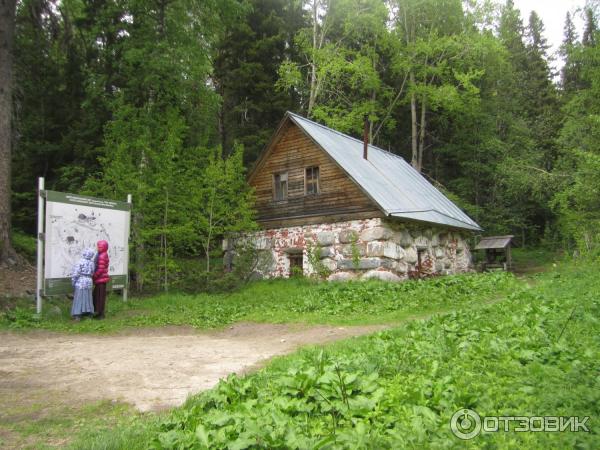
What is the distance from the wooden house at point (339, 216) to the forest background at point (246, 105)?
67.7 inches

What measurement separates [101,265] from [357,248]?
8.05 metres

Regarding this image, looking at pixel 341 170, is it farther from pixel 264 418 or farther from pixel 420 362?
pixel 264 418

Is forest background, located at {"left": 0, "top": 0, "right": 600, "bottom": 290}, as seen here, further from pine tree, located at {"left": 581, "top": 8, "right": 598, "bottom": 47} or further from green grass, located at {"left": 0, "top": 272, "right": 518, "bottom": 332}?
green grass, located at {"left": 0, "top": 272, "right": 518, "bottom": 332}

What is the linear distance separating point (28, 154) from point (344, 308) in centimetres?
1700

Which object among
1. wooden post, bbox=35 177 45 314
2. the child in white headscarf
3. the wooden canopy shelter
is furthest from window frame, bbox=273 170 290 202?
the wooden canopy shelter

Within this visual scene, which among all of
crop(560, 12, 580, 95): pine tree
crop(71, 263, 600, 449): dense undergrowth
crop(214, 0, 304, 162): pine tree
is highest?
crop(560, 12, 580, 95): pine tree

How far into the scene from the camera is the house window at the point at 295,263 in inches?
653

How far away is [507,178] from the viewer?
90.3 ft

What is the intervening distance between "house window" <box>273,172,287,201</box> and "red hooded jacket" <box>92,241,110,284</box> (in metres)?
8.35

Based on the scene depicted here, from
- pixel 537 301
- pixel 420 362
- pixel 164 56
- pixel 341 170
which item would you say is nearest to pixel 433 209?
pixel 341 170

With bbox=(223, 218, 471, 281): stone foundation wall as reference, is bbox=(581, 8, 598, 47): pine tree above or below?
above

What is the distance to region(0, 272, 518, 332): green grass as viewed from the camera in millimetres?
9688

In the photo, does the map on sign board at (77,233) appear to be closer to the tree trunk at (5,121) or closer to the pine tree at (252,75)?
the tree trunk at (5,121)

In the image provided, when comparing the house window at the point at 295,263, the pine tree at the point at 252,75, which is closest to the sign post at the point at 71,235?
the house window at the point at 295,263
